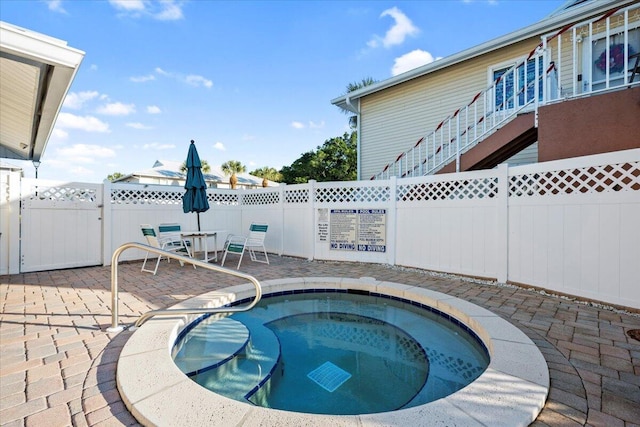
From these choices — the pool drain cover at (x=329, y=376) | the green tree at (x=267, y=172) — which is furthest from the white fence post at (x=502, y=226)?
the green tree at (x=267, y=172)

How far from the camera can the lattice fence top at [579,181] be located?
3.65m

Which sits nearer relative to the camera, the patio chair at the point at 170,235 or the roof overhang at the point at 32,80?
the roof overhang at the point at 32,80

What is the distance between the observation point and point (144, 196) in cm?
743

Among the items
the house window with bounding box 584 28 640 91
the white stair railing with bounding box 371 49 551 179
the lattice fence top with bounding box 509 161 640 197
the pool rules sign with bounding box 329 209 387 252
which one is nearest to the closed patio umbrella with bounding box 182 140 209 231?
the pool rules sign with bounding box 329 209 387 252

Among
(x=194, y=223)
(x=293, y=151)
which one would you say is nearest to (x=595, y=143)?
(x=194, y=223)

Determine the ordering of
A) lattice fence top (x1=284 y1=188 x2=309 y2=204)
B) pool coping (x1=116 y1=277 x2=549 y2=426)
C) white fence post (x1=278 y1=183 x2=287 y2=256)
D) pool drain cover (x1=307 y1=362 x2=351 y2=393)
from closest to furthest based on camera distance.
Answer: pool coping (x1=116 y1=277 x2=549 y2=426) → pool drain cover (x1=307 y1=362 x2=351 y2=393) → lattice fence top (x1=284 y1=188 x2=309 y2=204) → white fence post (x1=278 y1=183 x2=287 y2=256)

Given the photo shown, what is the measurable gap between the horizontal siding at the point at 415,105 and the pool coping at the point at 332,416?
7.52 meters

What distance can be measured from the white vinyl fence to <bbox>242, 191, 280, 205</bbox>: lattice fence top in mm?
39

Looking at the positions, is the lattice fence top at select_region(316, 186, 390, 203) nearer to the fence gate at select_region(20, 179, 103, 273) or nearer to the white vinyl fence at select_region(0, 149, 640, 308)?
the white vinyl fence at select_region(0, 149, 640, 308)

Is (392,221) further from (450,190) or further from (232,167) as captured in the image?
(232,167)

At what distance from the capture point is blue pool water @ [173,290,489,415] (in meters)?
2.34

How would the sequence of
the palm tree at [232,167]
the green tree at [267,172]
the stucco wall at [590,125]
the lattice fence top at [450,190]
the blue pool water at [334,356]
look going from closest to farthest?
the blue pool water at [334,356]
the stucco wall at [590,125]
the lattice fence top at [450,190]
the palm tree at [232,167]
the green tree at [267,172]

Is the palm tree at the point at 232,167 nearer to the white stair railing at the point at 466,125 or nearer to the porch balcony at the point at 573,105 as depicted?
the white stair railing at the point at 466,125

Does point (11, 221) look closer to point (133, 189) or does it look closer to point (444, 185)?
point (133, 189)
